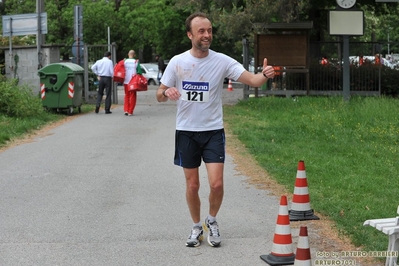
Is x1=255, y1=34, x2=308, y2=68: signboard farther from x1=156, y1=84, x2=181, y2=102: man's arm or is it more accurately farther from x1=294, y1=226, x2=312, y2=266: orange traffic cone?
x1=294, y1=226, x2=312, y2=266: orange traffic cone

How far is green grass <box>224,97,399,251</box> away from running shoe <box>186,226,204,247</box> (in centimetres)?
130

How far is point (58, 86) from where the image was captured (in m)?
21.3

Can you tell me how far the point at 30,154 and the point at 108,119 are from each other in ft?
22.5

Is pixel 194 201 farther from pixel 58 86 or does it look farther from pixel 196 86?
pixel 58 86

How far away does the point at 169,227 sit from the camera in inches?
312

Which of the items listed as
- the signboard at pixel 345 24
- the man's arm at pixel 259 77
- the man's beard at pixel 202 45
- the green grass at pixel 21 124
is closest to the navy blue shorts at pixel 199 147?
the man's arm at pixel 259 77

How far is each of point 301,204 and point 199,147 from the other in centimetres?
151

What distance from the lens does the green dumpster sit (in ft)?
70.1

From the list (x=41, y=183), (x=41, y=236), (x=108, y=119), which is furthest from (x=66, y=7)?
(x=41, y=236)

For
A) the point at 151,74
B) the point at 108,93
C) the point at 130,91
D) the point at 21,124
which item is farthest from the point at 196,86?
the point at 151,74

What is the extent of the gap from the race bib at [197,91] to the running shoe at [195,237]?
3.78ft

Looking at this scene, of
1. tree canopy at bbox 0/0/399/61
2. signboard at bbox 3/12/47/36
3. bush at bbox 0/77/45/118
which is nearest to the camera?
bush at bbox 0/77/45/118

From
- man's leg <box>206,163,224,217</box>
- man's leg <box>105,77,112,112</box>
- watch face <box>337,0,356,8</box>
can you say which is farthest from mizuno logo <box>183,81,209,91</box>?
watch face <box>337,0,356,8</box>

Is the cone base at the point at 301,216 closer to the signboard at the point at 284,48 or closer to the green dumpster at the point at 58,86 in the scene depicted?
the green dumpster at the point at 58,86
